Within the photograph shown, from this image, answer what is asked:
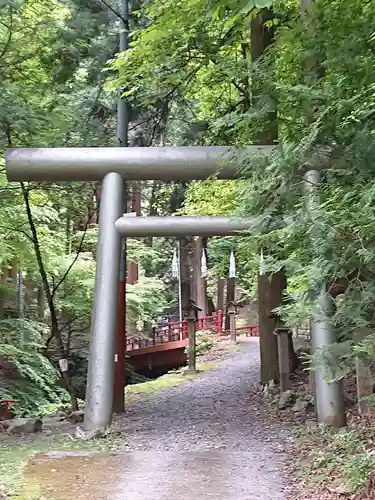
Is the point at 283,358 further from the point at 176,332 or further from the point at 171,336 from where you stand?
the point at 176,332

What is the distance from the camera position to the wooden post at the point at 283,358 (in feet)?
27.0

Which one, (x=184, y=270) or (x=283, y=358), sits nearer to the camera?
(x=283, y=358)

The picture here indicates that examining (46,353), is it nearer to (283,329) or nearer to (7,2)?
(283,329)

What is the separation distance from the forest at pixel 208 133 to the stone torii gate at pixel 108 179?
72cm

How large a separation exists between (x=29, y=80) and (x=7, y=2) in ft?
4.58

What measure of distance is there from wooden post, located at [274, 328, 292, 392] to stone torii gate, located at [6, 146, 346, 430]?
209 cm

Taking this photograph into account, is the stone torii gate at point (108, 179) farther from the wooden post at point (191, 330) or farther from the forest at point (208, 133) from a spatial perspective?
the wooden post at point (191, 330)

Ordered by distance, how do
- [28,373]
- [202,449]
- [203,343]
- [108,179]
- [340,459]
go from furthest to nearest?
1. [203,343]
2. [28,373]
3. [108,179]
4. [202,449]
5. [340,459]

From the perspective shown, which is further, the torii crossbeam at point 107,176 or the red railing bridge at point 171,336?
the red railing bridge at point 171,336

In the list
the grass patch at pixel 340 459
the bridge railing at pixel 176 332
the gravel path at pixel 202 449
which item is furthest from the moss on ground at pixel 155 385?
the grass patch at pixel 340 459

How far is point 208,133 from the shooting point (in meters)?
11.3

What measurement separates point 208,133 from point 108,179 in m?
4.72

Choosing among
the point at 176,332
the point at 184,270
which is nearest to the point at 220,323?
the point at 176,332

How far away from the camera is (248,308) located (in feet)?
96.5
